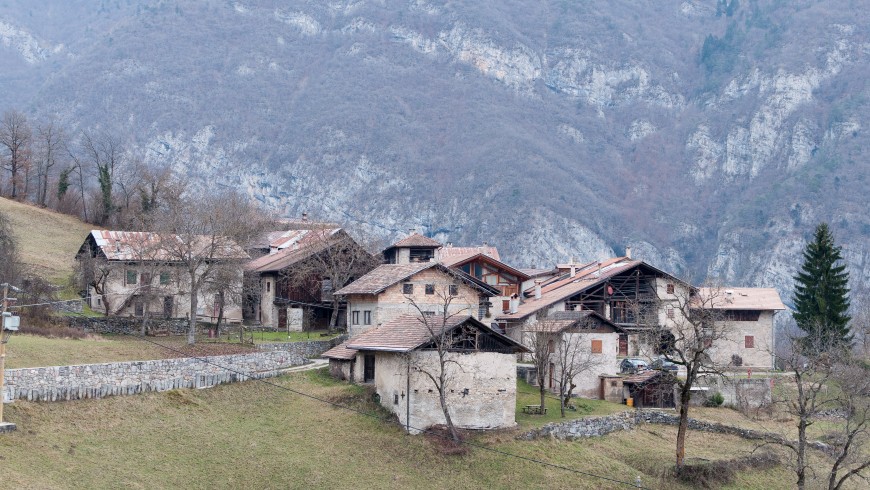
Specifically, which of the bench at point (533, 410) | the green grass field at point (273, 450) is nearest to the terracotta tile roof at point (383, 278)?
the green grass field at point (273, 450)

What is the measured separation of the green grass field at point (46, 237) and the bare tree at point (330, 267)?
18060 millimetres

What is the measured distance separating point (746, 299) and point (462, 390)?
136 feet

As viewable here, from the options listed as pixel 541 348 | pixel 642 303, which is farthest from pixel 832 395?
pixel 541 348

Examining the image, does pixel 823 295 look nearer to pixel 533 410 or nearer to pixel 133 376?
pixel 533 410

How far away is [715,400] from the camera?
69.9 m

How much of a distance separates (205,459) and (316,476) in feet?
15.7

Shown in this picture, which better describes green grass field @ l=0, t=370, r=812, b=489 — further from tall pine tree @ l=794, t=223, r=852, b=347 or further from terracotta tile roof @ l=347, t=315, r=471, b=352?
tall pine tree @ l=794, t=223, r=852, b=347

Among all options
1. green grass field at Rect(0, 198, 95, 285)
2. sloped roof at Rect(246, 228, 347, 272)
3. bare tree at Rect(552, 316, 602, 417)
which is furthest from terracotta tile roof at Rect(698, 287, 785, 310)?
green grass field at Rect(0, 198, 95, 285)

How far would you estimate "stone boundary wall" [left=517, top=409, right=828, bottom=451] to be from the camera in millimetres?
54969

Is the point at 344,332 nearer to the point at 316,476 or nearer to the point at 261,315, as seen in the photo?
the point at 261,315

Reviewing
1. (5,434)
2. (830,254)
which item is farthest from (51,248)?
(830,254)

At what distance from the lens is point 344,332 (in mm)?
76938

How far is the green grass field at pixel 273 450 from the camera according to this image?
41.6 meters

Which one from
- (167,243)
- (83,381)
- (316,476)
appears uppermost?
(167,243)
